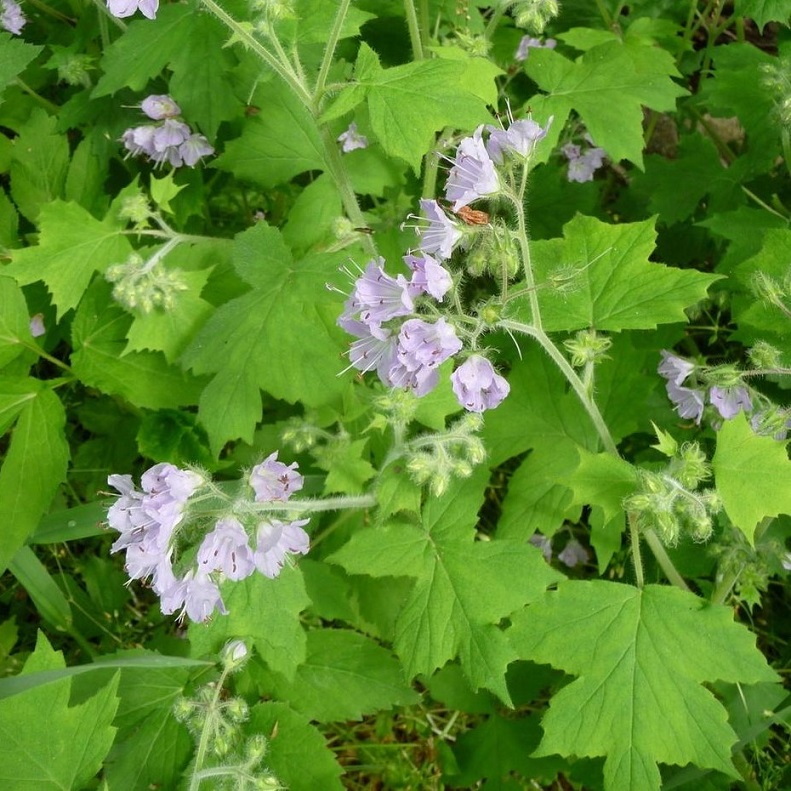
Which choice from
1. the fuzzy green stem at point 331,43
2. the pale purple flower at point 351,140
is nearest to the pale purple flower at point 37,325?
the pale purple flower at point 351,140

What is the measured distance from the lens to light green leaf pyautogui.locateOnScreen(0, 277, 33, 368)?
11.0ft

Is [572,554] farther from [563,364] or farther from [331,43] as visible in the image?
[331,43]

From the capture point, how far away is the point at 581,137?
167 inches

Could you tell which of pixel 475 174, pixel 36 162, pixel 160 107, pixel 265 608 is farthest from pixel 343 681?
pixel 36 162

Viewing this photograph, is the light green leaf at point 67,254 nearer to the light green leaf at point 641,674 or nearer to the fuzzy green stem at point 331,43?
the fuzzy green stem at point 331,43

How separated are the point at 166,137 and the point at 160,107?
13cm

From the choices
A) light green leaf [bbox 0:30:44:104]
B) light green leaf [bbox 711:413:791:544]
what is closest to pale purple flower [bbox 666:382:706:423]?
light green leaf [bbox 711:413:791:544]

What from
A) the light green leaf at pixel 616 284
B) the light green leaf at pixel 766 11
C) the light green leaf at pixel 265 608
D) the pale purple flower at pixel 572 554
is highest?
the light green leaf at pixel 766 11

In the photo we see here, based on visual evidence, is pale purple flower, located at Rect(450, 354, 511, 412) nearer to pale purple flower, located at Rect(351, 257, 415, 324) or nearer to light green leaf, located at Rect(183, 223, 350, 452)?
pale purple flower, located at Rect(351, 257, 415, 324)

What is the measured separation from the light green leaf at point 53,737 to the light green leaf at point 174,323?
1292mm

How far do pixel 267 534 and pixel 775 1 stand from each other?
9.77 ft

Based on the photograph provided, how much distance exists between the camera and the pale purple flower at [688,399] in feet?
10.2

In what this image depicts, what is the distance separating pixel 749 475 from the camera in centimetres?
246

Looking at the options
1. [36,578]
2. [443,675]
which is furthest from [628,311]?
[36,578]
